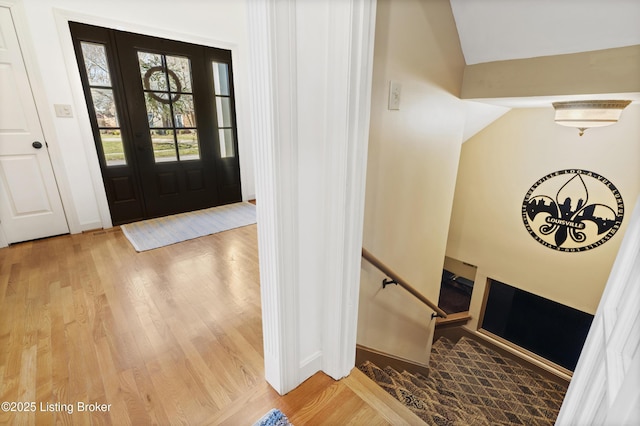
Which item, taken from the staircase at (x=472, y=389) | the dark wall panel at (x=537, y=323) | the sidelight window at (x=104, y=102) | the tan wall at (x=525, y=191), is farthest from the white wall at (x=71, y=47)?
the dark wall panel at (x=537, y=323)

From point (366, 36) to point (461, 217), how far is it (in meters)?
3.74

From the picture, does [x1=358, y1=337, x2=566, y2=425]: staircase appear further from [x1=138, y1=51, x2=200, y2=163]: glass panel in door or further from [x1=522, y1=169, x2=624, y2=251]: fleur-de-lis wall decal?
[x1=138, y1=51, x2=200, y2=163]: glass panel in door

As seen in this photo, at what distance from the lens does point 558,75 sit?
5.18 ft

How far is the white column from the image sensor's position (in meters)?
0.86

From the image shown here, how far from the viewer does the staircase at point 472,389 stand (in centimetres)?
173

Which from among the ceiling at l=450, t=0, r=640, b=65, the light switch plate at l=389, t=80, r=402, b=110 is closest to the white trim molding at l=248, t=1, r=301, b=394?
the light switch plate at l=389, t=80, r=402, b=110

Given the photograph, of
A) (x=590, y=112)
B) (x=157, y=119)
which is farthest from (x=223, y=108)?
(x=590, y=112)

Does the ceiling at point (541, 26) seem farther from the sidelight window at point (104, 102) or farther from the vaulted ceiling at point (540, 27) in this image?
the sidelight window at point (104, 102)

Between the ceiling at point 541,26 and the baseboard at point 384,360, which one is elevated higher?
the ceiling at point 541,26

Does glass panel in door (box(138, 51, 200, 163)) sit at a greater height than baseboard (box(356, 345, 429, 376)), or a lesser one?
greater

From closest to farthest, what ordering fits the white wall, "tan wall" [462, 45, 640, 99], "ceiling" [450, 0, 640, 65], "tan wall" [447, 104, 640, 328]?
"ceiling" [450, 0, 640, 65]
"tan wall" [462, 45, 640, 99]
the white wall
"tan wall" [447, 104, 640, 328]

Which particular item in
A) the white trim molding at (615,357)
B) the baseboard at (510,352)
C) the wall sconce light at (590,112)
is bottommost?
the baseboard at (510,352)

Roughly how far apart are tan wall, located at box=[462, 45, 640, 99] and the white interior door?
3.62 m

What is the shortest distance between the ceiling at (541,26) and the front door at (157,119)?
2889 mm
